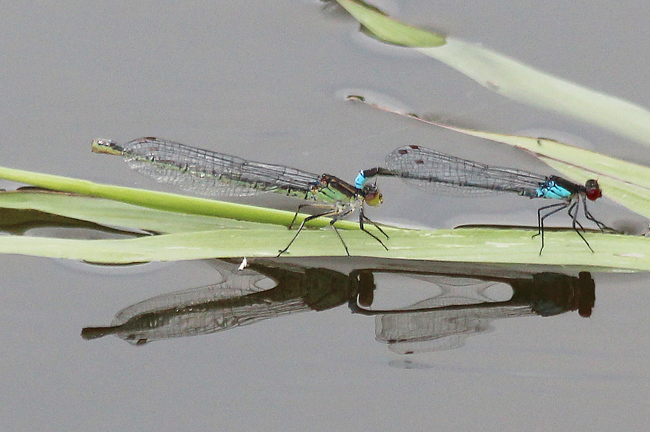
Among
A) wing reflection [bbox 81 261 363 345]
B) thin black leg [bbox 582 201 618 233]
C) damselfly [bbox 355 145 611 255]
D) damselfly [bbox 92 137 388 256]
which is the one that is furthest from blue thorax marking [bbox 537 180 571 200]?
wing reflection [bbox 81 261 363 345]

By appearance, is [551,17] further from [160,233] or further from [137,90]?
[160,233]

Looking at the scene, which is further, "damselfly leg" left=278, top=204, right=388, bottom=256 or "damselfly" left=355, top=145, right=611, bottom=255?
"damselfly" left=355, top=145, right=611, bottom=255

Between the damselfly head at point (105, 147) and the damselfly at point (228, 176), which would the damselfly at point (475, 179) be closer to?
the damselfly at point (228, 176)

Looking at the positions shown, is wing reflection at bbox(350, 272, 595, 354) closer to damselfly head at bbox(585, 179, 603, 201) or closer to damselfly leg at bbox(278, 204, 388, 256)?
damselfly leg at bbox(278, 204, 388, 256)

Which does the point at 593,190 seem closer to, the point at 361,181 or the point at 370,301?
the point at 361,181

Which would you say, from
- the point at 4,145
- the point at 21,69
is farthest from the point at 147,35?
the point at 4,145

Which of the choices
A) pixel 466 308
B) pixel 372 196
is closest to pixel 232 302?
pixel 372 196
